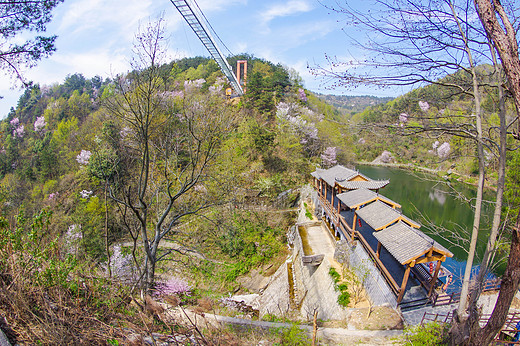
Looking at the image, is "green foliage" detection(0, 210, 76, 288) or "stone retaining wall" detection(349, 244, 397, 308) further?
"stone retaining wall" detection(349, 244, 397, 308)

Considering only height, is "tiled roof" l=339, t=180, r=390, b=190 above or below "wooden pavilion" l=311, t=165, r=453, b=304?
above

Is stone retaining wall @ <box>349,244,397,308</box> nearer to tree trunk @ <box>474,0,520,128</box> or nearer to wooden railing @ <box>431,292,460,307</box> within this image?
wooden railing @ <box>431,292,460,307</box>

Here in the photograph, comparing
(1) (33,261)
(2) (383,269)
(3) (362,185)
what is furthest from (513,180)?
(1) (33,261)

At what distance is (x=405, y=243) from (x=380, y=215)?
1684 mm

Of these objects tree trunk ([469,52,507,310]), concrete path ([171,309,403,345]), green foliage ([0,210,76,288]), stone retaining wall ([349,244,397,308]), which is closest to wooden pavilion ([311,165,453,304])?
stone retaining wall ([349,244,397,308])

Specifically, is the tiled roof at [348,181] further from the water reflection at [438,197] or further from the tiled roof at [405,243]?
the water reflection at [438,197]

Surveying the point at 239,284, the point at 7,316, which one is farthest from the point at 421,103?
the point at 239,284

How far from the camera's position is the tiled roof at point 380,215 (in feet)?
24.1

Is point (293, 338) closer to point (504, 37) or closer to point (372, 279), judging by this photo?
point (372, 279)

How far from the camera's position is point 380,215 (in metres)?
7.99

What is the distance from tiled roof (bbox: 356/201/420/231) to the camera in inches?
290

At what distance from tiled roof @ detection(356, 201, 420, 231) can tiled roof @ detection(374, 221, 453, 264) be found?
239 mm

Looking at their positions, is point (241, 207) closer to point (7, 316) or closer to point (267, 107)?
point (7, 316)

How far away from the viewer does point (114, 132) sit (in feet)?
51.9
